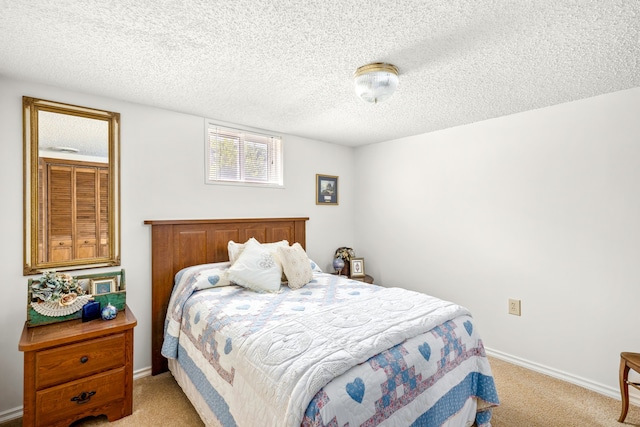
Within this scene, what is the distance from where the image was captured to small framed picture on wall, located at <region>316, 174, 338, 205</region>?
12.7 feet

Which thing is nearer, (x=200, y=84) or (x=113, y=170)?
(x=200, y=84)

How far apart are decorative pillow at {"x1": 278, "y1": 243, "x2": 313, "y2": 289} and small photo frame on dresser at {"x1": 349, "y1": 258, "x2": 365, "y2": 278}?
3.98 feet

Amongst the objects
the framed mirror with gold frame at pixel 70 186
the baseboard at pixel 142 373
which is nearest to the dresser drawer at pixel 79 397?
the baseboard at pixel 142 373

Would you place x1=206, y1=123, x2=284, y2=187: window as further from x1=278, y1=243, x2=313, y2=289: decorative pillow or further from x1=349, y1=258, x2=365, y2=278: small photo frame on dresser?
x1=349, y1=258, x2=365, y2=278: small photo frame on dresser

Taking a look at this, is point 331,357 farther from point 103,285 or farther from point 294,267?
point 103,285

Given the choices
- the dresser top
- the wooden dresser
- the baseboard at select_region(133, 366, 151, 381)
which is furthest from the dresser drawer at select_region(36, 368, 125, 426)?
the baseboard at select_region(133, 366, 151, 381)

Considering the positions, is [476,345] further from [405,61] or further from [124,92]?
[124,92]

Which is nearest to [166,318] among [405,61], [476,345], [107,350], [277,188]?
[107,350]

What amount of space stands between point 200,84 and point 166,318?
74.7 inches

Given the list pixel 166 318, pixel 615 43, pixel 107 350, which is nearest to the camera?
pixel 615 43

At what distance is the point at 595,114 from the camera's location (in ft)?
7.77

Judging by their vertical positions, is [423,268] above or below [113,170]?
below

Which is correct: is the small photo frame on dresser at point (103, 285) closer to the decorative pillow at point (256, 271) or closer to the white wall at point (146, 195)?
the white wall at point (146, 195)

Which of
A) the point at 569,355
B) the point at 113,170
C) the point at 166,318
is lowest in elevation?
the point at 569,355
